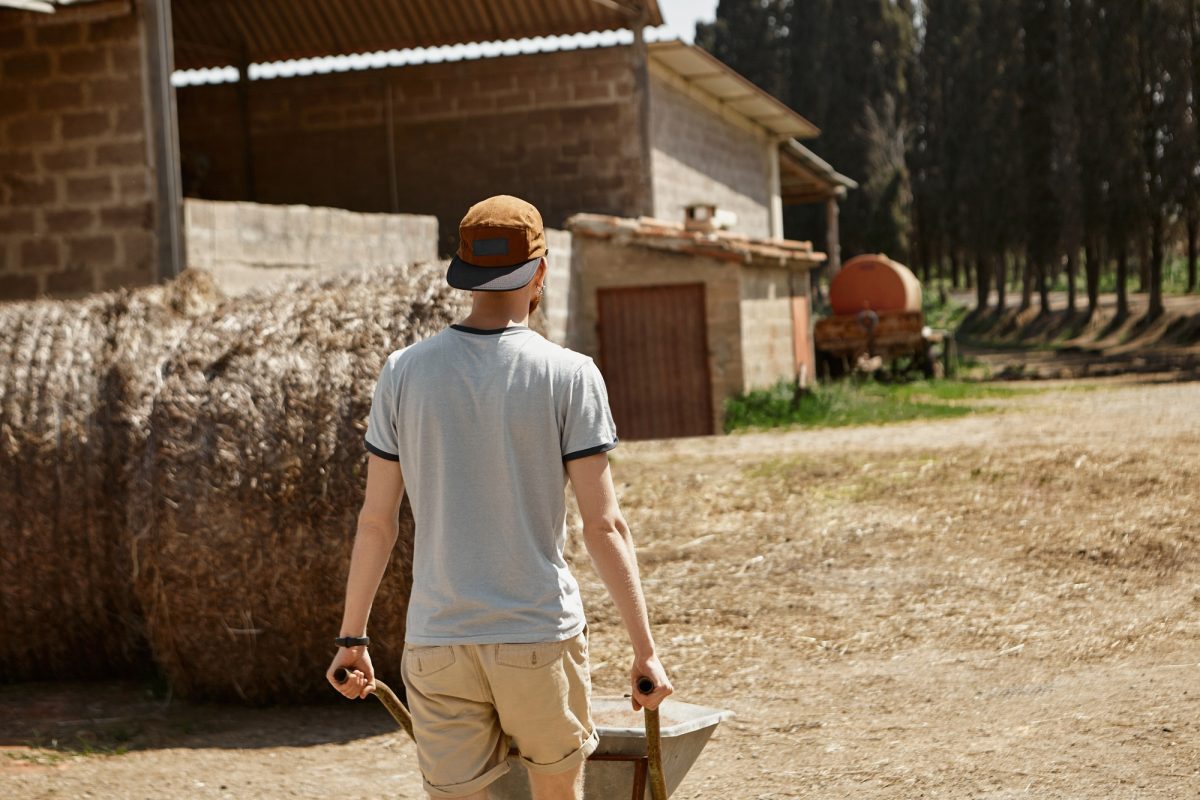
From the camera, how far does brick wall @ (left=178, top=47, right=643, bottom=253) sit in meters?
17.7

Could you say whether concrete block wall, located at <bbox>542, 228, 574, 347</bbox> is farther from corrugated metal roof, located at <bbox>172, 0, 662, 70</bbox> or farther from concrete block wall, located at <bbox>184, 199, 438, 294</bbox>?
concrete block wall, located at <bbox>184, 199, 438, 294</bbox>

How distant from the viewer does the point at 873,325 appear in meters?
22.9

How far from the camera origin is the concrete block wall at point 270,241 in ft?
35.4

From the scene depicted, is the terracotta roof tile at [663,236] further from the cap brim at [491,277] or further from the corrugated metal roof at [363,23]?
the cap brim at [491,277]

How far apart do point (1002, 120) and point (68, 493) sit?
130ft

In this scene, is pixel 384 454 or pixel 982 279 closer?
pixel 384 454

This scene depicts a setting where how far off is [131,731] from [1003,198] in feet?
129

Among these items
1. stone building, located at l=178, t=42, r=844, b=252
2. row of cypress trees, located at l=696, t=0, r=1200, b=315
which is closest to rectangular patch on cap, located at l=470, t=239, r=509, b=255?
stone building, located at l=178, t=42, r=844, b=252

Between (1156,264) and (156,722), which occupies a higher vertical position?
(1156,264)

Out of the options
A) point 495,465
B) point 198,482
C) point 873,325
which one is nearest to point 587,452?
point 495,465

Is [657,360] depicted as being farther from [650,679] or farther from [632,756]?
[650,679]

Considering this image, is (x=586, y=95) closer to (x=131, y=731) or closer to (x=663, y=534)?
(x=663, y=534)

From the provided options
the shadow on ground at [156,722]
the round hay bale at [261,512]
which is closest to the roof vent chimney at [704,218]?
the round hay bale at [261,512]

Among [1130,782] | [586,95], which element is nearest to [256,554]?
[1130,782]
